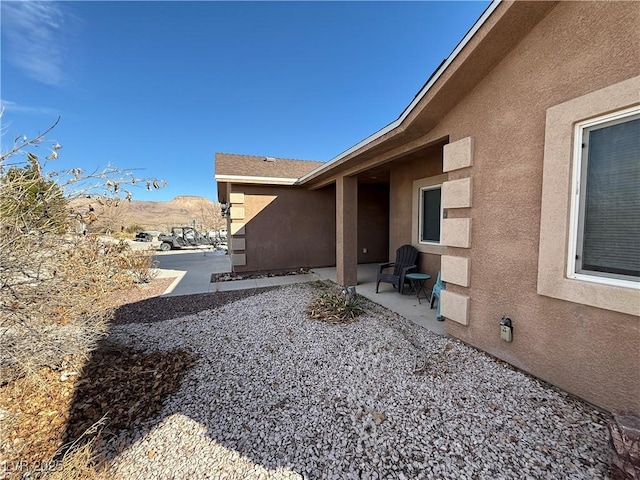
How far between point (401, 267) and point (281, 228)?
434 centimetres

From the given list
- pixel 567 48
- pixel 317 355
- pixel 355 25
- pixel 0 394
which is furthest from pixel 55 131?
pixel 355 25

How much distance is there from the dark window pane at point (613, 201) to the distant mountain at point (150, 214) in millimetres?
4706

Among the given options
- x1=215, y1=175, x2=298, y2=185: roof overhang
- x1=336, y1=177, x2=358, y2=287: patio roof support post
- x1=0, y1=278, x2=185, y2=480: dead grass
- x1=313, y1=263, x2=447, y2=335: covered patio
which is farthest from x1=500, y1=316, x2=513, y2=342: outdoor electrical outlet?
x1=215, y1=175, x2=298, y2=185: roof overhang

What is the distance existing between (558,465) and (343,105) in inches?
562

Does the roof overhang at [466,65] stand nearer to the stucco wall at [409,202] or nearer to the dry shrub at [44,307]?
the stucco wall at [409,202]

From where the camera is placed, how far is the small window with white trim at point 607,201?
6.37 ft

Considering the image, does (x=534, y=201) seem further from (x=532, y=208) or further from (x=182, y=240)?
(x=182, y=240)

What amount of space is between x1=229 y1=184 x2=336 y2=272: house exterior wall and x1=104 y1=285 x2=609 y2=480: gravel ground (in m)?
4.94

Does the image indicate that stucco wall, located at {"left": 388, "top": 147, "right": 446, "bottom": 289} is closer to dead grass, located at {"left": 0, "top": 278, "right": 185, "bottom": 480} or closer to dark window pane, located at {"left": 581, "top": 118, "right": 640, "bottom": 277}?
dark window pane, located at {"left": 581, "top": 118, "right": 640, "bottom": 277}

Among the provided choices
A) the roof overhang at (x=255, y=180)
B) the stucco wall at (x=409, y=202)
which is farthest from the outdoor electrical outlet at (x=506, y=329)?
the roof overhang at (x=255, y=180)

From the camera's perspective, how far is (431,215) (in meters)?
5.45

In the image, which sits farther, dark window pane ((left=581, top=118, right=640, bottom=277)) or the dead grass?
dark window pane ((left=581, top=118, right=640, bottom=277))

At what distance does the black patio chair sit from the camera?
5500 mm

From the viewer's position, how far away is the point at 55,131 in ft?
7.31
